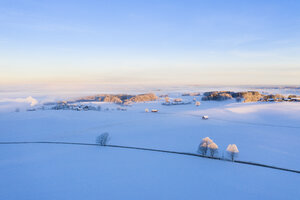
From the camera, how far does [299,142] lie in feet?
112

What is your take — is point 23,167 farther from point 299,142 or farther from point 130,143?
point 299,142

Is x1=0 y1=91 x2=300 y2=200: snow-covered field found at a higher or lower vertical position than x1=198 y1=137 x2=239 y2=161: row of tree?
lower

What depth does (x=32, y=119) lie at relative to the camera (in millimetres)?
61750

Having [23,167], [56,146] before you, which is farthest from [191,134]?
[23,167]

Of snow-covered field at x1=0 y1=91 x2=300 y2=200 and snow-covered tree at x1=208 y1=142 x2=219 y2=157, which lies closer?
snow-covered field at x1=0 y1=91 x2=300 y2=200

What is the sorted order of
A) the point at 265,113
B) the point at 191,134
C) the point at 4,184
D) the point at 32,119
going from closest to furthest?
1. the point at 4,184
2. the point at 191,134
3. the point at 32,119
4. the point at 265,113

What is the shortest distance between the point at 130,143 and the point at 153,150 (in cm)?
670

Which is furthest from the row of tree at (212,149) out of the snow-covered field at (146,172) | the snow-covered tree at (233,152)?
the snow-covered field at (146,172)

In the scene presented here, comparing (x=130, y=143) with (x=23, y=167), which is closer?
(x=23, y=167)

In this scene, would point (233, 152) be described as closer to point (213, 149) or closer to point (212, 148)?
point (213, 149)

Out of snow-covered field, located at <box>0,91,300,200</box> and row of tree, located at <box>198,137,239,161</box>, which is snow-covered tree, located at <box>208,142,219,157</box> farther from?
snow-covered field, located at <box>0,91,300,200</box>

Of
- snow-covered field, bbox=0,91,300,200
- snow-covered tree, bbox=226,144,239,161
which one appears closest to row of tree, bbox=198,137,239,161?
snow-covered tree, bbox=226,144,239,161

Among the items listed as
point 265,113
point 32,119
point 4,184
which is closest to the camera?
point 4,184

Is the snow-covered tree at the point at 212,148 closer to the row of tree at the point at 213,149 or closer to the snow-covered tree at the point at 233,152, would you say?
the row of tree at the point at 213,149
